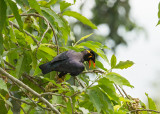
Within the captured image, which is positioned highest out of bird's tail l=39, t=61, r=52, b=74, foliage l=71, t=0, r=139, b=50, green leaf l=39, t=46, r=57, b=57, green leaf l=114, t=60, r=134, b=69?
foliage l=71, t=0, r=139, b=50

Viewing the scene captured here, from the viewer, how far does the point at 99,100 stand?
11.2 ft

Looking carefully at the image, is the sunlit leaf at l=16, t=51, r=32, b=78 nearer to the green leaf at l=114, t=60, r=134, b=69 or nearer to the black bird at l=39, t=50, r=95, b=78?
the black bird at l=39, t=50, r=95, b=78

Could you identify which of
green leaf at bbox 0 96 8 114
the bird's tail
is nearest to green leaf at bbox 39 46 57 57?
the bird's tail

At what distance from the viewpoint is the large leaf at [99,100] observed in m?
3.37

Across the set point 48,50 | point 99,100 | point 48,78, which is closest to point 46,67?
point 48,50

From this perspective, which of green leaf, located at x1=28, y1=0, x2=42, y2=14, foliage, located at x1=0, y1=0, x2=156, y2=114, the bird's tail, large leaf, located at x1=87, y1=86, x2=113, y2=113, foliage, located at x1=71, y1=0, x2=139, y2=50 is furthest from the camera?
foliage, located at x1=71, y1=0, x2=139, y2=50

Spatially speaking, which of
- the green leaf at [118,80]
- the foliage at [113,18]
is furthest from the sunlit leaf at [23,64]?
the foliage at [113,18]

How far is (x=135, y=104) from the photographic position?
12.9 ft

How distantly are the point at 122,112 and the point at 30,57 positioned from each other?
43.3 inches

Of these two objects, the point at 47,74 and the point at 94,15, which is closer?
the point at 47,74

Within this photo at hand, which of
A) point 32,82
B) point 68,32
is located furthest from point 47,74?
point 68,32

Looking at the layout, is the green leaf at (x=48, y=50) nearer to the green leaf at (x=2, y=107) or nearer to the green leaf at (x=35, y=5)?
the green leaf at (x=2, y=107)

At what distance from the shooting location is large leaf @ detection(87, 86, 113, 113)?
11.0 ft

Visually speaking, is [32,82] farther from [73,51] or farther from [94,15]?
[94,15]
